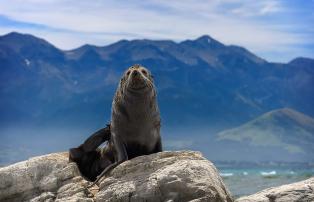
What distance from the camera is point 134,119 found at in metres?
16.3

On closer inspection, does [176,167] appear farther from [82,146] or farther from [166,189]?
[82,146]

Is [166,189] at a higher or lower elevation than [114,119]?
lower

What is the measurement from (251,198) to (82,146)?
4.82 meters

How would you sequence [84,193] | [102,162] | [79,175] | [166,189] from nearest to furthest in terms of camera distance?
[166,189], [84,193], [79,175], [102,162]

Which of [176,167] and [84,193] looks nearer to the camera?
[176,167]

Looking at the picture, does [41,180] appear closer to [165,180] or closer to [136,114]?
[136,114]

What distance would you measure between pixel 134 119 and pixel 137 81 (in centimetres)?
115

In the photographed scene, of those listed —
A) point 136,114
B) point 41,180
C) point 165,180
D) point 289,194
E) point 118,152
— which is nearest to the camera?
point 165,180

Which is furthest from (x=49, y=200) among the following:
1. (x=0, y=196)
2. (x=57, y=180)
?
(x=0, y=196)

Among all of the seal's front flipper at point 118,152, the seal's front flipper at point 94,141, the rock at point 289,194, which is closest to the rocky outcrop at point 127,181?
the seal's front flipper at point 118,152

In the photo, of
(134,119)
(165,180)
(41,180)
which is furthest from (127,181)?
(41,180)

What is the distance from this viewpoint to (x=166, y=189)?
1439cm

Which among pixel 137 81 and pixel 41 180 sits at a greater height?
pixel 137 81

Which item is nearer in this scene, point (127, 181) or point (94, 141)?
point (127, 181)
